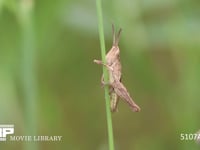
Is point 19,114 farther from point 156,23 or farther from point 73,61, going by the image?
point 156,23

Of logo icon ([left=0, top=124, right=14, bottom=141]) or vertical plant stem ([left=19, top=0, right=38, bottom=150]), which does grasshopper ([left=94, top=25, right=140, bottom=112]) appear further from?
logo icon ([left=0, top=124, right=14, bottom=141])

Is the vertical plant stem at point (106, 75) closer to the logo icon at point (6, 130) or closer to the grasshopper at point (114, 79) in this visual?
the grasshopper at point (114, 79)

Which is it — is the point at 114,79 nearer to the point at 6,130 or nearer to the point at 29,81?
the point at 29,81

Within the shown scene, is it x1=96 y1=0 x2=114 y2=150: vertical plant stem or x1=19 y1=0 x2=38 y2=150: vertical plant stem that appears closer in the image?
x1=96 y1=0 x2=114 y2=150: vertical plant stem

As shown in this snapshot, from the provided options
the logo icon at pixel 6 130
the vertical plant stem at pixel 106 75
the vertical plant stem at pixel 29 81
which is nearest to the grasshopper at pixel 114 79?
the vertical plant stem at pixel 106 75

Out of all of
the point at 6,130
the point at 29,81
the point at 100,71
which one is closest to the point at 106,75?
the point at 29,81

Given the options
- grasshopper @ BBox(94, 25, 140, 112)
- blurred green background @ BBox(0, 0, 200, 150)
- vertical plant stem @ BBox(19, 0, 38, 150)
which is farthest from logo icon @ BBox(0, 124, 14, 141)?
grasshopper @ BBox(94, 25, 140, 112)

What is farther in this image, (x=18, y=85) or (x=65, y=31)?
(x=65, y=31)

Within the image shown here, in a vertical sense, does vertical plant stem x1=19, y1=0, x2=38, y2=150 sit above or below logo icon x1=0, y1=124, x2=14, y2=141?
above

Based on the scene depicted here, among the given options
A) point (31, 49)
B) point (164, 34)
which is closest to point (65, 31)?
point (164, 34)
